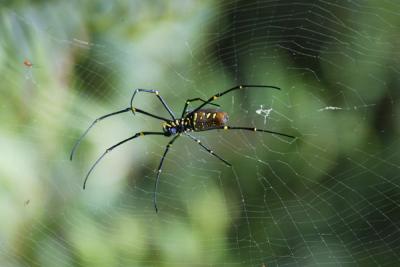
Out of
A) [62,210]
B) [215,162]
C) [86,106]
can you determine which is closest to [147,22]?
[86,106]

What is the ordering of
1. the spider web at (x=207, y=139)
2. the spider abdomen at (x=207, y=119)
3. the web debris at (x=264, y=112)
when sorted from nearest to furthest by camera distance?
the spider abdomen at (x=207, y=119), the spider web at (x=207, y=139), the web debris at (x=264, y=112)

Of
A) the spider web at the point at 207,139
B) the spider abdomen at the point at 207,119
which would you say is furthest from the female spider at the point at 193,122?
the spider web at the point at 207,139

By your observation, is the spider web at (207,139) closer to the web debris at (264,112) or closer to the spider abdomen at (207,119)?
the web debris at (264,112)

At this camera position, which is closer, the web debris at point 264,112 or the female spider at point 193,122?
the female spider at point 193,122

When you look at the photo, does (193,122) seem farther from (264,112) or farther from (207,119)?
(264,112)

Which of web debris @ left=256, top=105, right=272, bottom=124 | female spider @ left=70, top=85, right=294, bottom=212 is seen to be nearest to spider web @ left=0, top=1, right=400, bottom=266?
web debris @ left=256, top=105, right=272, bottom=124
